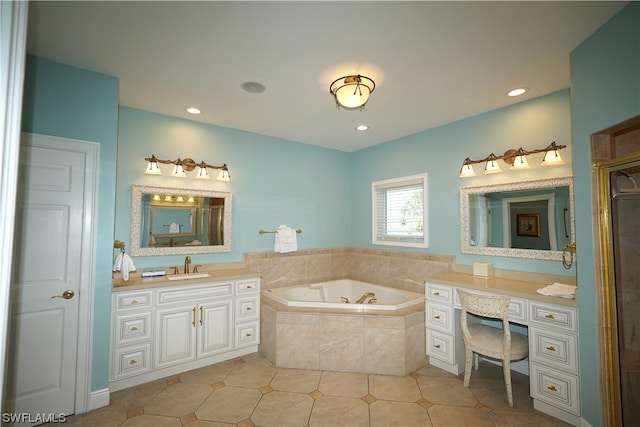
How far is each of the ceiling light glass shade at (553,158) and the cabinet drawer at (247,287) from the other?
10.3ft

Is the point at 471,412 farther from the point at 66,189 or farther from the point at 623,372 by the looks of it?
the point at 66,189

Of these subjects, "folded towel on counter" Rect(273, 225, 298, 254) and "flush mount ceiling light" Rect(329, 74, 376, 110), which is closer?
"flush mount ceiling light" Rect(329, 74, 376, 110)

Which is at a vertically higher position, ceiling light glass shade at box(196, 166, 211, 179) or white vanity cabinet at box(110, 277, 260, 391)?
ceiling light glass shade at box(196, 166, 211, 179)

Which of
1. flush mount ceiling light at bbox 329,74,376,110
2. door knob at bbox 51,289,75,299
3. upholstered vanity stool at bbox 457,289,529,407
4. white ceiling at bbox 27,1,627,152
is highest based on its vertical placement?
white ceiling at bbox 27,1,627,152

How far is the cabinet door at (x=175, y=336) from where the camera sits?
9.06ft

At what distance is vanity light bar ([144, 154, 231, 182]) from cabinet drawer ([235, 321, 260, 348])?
1.75 m

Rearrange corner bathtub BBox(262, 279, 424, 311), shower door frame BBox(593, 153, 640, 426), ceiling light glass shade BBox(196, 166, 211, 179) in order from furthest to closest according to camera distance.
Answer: ceiling light glass shade BBox(196, 166, 211, 179), corner bathtub BBox(262, 279, 424, 311), shower door frame BBox(593, 153, 640, 426)

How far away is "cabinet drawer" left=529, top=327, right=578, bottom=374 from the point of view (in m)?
2.14

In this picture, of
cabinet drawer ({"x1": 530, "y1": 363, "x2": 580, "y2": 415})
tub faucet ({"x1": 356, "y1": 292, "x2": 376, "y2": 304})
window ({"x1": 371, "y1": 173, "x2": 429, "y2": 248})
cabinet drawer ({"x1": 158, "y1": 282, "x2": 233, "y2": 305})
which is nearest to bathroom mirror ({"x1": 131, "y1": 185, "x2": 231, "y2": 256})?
cabinet drawer ({"x1": 158, "y1": 282, "x2": 233, "y2": 305})

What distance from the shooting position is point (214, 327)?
307 cm

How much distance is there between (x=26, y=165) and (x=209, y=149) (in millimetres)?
1721

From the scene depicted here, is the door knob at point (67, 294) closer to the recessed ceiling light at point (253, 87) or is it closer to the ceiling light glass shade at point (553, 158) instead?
the recessed ceiling light at point (253, 87)

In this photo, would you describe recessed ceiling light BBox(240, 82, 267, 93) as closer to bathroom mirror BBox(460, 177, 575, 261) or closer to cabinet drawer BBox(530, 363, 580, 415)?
bathroom mirror BBox(460, 177, 575, 261)

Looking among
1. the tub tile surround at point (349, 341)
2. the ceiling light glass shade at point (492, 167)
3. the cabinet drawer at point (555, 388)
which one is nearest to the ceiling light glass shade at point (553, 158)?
the ceiling light glass shade at point (492, 167)
